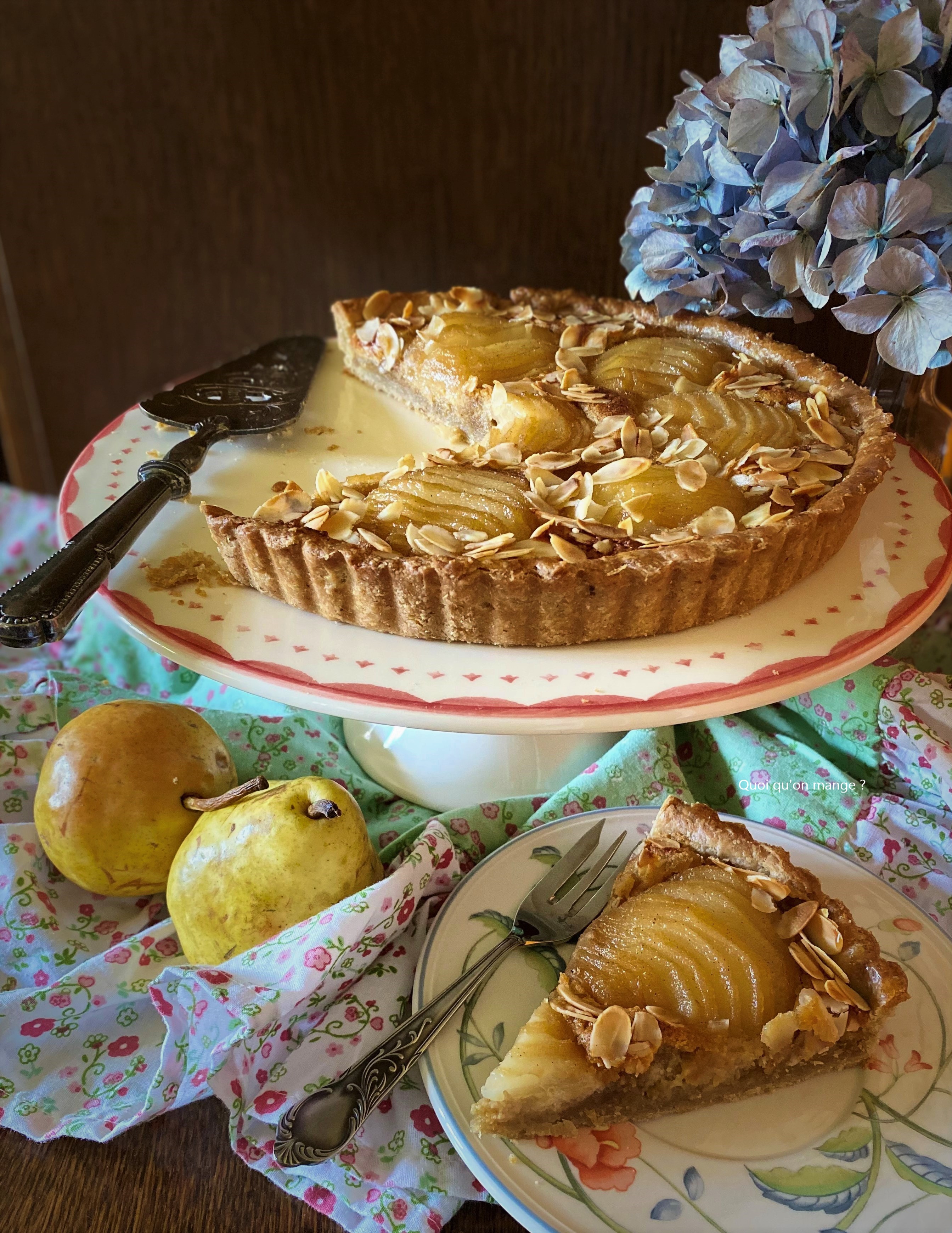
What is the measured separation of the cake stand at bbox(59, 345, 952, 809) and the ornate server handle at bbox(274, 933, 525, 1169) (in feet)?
0.96

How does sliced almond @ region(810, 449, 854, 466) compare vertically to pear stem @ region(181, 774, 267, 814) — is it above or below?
above

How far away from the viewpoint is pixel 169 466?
145 centimetres

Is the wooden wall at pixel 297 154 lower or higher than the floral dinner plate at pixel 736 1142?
higher

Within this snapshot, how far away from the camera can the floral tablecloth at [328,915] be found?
101 cm

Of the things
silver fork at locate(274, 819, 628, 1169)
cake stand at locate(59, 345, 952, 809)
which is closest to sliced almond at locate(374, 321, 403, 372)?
cake stand at locate(59, 345, 952, 809)

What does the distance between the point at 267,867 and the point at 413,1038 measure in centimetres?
26

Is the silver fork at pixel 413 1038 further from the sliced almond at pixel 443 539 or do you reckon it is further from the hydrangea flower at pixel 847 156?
the hydrangea flower at pixel 847 156

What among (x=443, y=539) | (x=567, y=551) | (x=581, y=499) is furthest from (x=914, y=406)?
(x=443, y=539)

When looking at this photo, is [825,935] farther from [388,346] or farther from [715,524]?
[388,346]

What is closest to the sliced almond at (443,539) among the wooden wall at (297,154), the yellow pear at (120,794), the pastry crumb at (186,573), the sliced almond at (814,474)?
the pastry crumb at (186,573)

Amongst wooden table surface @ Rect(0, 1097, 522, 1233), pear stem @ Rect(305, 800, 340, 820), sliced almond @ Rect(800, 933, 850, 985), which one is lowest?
wooden table surface @ Rect(0, 1097, 522, 1233)

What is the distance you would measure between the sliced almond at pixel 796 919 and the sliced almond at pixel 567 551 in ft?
1.54

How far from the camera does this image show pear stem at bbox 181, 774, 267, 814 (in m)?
1.21

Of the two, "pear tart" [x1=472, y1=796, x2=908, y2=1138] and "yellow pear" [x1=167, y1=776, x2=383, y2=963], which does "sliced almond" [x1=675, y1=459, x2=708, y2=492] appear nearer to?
"pear tart" [x1=472, y1=796, x2=908, y2=1138]
